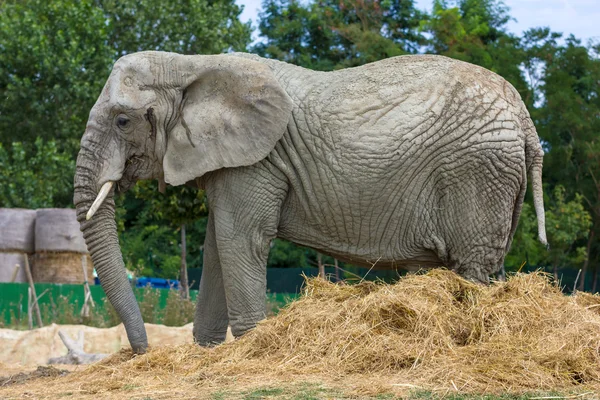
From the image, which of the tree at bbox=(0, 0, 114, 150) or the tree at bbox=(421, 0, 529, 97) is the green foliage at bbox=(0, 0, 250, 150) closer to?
the tree at bbox=(0, 0, 114, 150)

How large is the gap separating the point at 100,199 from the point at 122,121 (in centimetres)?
71

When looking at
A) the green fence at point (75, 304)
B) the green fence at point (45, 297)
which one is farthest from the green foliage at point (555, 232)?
the green fence at point (45, 297)

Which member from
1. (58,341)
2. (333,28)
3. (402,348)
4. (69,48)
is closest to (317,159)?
(402,348)

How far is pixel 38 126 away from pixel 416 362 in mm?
22746

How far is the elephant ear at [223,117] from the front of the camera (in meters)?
8.91

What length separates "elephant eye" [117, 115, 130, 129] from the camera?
352 inches

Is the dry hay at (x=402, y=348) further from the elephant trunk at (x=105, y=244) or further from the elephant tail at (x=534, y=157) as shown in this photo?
the elephant tail at (x=534, y=157)

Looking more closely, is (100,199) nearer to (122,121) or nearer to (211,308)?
(122,121)

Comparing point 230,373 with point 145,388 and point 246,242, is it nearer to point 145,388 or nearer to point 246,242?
point 145,388

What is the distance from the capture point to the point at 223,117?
9.05m

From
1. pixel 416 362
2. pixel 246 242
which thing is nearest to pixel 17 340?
pixel 246 242

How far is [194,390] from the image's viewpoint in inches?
259

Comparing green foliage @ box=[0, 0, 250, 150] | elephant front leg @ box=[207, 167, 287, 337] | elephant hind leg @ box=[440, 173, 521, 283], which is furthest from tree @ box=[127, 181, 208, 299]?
green foliage @ box=[0, 0, 250, 150]

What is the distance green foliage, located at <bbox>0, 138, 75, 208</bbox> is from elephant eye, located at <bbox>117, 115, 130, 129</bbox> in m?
16.6
